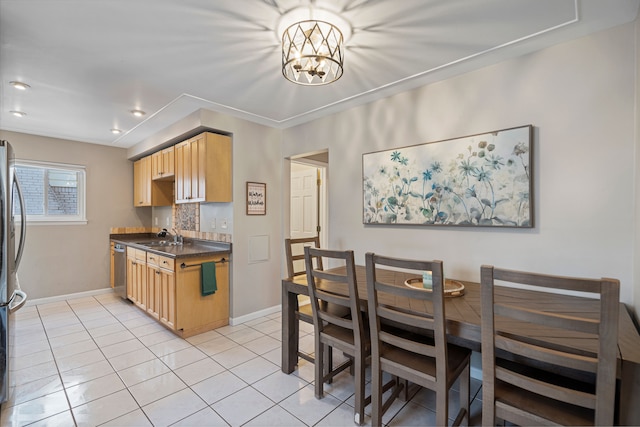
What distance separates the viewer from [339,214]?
330 centimetres

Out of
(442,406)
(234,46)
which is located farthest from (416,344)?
(234,46)

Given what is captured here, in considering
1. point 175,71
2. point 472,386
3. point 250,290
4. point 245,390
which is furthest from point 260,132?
point 472,386

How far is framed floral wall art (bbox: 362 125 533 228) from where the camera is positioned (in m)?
2.11

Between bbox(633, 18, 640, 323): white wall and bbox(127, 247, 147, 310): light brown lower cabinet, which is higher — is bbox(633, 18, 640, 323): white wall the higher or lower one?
the higher one

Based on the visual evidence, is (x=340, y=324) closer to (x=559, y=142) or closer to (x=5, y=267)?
(x=559, y=142)

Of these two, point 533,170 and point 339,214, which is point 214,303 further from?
point 533,170

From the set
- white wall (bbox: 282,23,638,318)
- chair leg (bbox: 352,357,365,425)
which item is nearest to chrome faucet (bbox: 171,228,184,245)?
white wall (bbox: 282,23,638,318)

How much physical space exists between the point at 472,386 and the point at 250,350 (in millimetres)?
1934

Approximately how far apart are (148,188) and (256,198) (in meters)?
2.08

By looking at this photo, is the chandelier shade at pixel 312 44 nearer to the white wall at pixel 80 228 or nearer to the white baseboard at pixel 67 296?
the white wall at pixel 80 228

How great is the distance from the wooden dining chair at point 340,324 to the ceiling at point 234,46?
1.44 meters

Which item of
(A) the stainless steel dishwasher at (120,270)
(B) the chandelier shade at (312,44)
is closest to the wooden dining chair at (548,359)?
(B) the chandelier shade at (312,44)

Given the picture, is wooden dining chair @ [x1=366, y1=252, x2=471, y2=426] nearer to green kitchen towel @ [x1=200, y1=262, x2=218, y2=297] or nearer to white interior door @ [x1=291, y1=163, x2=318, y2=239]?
green kitchen towel @ [x1=200, y1=262, x2=218, y2=297]

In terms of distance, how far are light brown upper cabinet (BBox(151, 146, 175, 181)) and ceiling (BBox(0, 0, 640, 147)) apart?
0.89m
